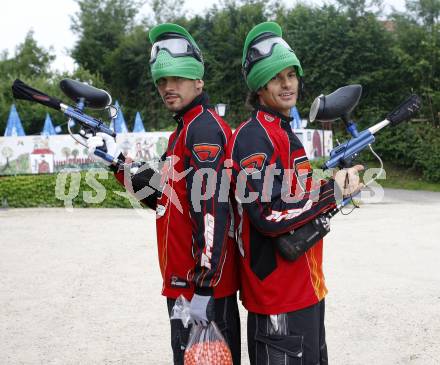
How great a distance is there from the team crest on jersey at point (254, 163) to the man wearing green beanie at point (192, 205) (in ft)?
0.48

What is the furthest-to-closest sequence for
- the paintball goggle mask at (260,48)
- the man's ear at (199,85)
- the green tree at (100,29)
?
the green tree at (100,29) < the man's ear at (199,85) < the paintball goggle mask at (260,48)

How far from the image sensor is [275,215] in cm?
249

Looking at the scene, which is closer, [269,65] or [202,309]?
[202,309]

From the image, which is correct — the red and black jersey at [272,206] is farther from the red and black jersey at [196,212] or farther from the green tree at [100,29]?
the green tree at [100,29]

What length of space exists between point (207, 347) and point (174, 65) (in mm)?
1371

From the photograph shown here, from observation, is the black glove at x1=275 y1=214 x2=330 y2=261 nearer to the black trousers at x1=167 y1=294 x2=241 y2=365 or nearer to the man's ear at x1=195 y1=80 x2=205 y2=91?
the black trousers at x1=167 y1=294 x2=241 y2=365

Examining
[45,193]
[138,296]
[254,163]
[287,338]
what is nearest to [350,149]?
[254,163]

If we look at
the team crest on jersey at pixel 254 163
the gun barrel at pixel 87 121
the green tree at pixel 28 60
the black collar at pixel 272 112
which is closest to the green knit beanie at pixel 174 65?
the black collar at pixel 272 112

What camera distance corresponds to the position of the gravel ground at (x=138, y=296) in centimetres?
494

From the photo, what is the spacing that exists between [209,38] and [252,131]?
127ft

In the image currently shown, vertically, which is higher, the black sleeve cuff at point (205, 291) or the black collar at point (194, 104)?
the black collar at point (194, 104)

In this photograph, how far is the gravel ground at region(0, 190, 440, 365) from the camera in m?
4.94

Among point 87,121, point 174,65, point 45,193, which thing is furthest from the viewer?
point 45,193

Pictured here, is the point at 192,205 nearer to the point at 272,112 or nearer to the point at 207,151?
the point at 207,151
